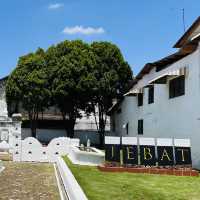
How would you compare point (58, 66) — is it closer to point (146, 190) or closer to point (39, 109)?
point (39, 109)

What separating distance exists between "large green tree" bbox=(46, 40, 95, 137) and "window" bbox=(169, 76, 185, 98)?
45.7ft

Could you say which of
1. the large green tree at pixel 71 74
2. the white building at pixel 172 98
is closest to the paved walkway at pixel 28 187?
the white building at pixel 172 98

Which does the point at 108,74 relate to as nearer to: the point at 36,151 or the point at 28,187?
the point at 36,151

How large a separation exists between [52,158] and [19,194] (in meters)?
14.1

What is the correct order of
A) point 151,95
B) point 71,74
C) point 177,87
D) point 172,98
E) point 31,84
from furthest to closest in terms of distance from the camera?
point 31,84 < point 71,74 < point 151,95 < point 172,98 < point 177,87

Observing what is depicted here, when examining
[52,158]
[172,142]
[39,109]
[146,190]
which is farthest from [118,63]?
[146,190]

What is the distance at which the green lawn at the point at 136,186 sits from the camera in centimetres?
962

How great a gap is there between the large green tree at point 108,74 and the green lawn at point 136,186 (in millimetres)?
21211

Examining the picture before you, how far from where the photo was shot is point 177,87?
20.5 meters

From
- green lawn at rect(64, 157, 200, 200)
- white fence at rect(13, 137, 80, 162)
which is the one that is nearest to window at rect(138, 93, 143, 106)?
white fence at rect(13, 137, 80, 162)

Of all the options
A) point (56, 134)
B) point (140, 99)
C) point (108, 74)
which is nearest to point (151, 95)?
point (140, 99)

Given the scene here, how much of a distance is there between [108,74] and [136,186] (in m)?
24.7

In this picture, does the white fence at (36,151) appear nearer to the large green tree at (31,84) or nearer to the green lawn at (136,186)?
the green lawn at (136,186)

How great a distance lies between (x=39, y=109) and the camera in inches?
1554
